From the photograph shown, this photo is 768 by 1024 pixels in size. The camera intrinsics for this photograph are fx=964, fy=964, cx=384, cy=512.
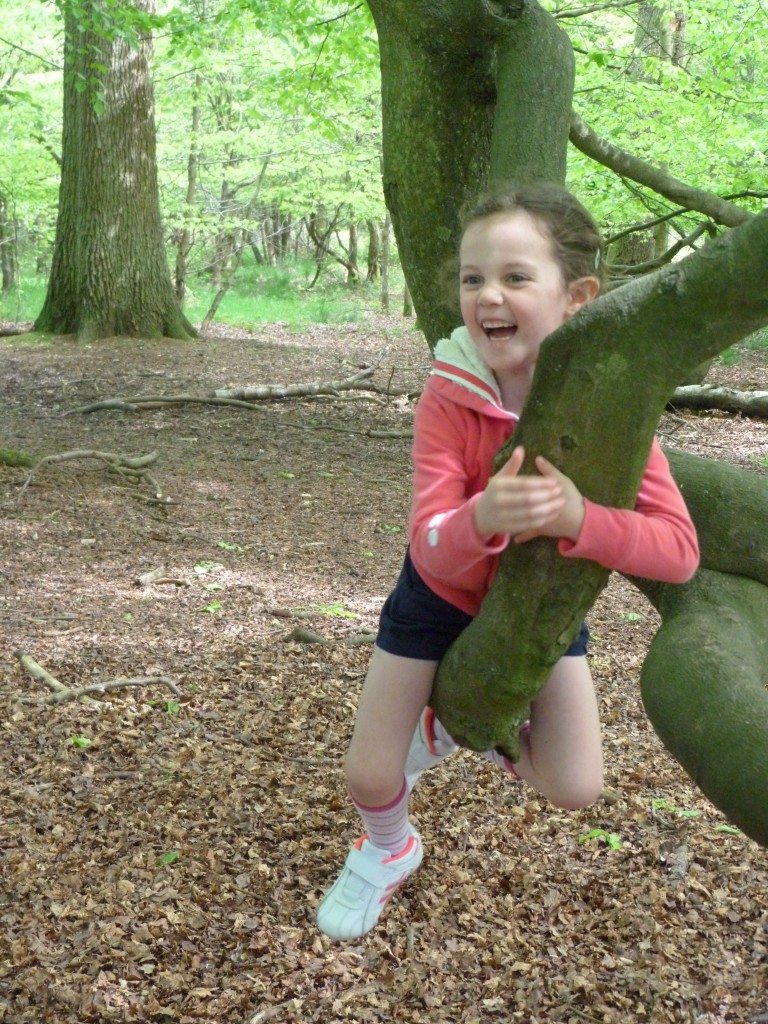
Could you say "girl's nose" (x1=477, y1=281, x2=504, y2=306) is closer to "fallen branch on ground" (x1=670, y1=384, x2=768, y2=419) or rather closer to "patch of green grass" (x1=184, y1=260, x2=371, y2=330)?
"fallen branch on ground" (x1=670, y1=384, x2=768, y2=419)

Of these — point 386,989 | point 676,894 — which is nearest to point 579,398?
point 386,989

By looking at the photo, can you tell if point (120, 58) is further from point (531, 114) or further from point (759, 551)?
point (759, 551)

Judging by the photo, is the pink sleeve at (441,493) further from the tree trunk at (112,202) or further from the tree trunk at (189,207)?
the tree trunk at (189,207)

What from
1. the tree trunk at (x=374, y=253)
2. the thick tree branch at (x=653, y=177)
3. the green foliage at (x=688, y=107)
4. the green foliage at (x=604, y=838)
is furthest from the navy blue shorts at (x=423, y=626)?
the tree trunk at (x=374, y=253)

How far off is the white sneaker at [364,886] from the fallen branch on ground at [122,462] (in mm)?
4458

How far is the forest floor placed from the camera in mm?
2623

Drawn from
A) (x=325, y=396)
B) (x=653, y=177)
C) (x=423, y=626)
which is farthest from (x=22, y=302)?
(x=423, y=626)

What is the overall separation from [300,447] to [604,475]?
6.87 m

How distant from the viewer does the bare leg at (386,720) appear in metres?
1.74

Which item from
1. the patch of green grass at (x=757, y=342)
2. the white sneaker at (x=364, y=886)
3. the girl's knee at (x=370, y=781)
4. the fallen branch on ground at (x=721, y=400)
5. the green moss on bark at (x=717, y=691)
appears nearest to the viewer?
the green moss on bark at (x=717, y=691)

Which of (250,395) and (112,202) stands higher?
(112,202)

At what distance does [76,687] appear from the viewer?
3.86 m

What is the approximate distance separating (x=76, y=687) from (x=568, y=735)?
2582mm

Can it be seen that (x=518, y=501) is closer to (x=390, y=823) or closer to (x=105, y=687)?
(x=390, y=823)
